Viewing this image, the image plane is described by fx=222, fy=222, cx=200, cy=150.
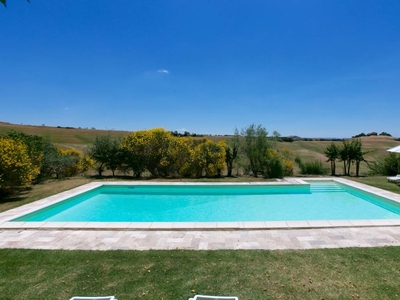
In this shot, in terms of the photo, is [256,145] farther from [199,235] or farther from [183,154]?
[199,235]

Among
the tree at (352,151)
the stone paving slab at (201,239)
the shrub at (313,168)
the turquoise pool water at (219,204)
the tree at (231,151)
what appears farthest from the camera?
the shrub at (313,168)

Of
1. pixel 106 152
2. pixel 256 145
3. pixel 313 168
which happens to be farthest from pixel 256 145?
pixel 106 152

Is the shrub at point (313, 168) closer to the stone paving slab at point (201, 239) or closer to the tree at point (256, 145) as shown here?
the tree at point (256, 145)

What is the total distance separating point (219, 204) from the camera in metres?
9.01

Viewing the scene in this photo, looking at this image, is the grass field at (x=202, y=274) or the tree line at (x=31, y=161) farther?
the tree line at (x=31, y=161)

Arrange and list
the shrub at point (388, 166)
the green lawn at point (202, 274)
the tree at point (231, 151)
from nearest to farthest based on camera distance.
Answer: the green lawn at point (202, 274) < the shrub at point (388, 166) < the tree at point (231, 151)

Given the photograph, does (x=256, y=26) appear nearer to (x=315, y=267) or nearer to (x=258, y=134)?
(x=258, y=134)

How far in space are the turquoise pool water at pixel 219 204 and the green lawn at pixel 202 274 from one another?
124 inches

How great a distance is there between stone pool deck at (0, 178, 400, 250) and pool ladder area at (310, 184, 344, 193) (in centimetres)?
531

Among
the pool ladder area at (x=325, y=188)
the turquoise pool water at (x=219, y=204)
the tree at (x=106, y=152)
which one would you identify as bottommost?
the turquoise pool water at (x=219, y=204)

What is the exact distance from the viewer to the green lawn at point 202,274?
300 centimetres

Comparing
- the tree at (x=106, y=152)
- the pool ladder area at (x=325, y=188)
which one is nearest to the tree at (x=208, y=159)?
the tree at (x=106, y=152)

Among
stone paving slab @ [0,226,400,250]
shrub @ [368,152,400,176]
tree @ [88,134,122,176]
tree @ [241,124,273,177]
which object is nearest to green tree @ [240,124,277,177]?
tree @ [241,124,273,177]

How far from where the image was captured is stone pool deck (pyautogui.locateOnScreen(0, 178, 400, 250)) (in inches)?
175
